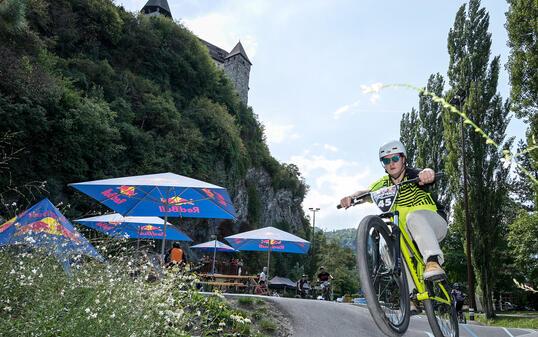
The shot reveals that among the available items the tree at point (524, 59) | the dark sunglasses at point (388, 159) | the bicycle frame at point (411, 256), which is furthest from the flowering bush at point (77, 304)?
the tree at point (524, 59)

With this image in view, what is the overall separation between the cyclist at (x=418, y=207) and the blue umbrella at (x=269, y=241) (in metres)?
10.4

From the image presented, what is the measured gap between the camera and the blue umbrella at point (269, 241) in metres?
13.8

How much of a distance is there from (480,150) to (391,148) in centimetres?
1865

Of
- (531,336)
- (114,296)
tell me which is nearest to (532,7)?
(531,336)

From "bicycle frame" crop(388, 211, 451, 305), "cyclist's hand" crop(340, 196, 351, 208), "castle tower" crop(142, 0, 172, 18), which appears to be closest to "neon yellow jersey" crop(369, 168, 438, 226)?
"bicycle frame" crop(388, 211, 451, 305)

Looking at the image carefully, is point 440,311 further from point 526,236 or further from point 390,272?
point 526,236

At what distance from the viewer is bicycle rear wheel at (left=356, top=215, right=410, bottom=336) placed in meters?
2.67

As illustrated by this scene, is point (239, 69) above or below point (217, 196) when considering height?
above

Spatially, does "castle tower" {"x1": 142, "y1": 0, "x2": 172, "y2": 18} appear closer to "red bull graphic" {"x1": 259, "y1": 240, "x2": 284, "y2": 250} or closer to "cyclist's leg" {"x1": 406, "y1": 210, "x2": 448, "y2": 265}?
"red bull graphic" {"x1": 259, "y1": 240, "x2": 284, "y2": 250}

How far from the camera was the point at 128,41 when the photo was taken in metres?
32.7

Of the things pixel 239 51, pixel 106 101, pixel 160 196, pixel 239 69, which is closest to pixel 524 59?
pixel 160 196

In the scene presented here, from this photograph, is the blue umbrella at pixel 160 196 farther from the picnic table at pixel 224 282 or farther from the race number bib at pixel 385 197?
the race number bib at pixel 385 197

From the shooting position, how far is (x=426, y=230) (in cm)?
315

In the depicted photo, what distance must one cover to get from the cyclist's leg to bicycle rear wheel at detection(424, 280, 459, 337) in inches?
15.4
